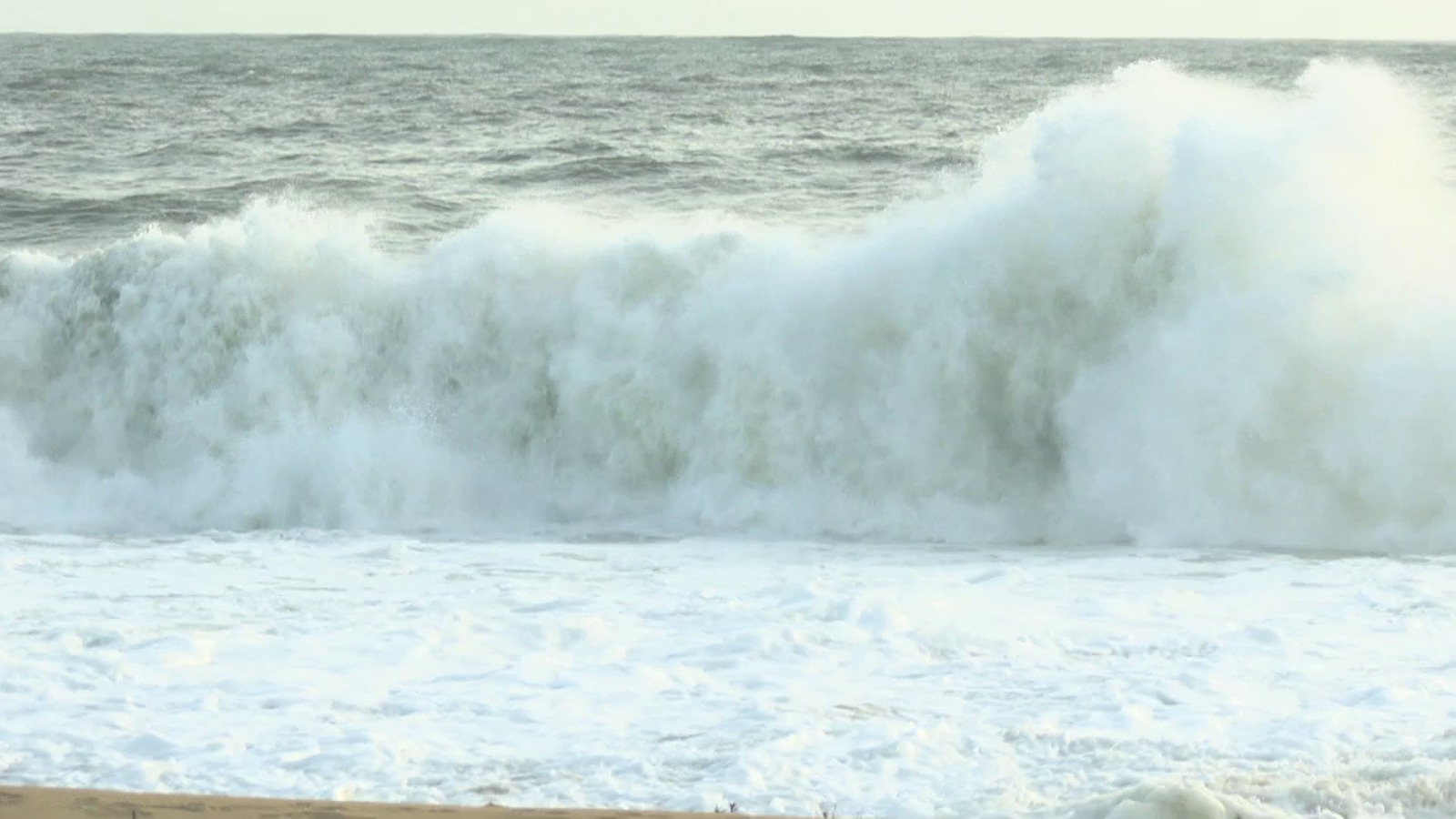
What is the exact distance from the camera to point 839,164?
18.8 m

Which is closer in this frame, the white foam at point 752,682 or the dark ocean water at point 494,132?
the white foam at point 752,682

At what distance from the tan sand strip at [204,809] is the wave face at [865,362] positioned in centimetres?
576

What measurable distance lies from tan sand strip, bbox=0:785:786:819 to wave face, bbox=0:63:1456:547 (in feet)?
18.9

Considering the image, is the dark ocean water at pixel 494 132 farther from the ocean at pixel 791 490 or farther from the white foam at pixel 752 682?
the white foam at pixel 752 682

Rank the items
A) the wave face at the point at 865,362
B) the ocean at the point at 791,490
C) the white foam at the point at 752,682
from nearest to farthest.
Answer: the white foam at the point at 752,682
the ocean at the point at 791,490
the wave face at the point at 865,362

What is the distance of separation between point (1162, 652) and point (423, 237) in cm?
974

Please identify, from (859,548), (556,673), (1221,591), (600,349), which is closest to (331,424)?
(600,349)

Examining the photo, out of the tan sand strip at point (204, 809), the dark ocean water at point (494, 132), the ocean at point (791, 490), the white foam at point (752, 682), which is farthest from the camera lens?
the dark ocean water at point (494, 132)

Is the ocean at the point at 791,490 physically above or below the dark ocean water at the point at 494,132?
below

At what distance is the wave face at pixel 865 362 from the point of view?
919 cm

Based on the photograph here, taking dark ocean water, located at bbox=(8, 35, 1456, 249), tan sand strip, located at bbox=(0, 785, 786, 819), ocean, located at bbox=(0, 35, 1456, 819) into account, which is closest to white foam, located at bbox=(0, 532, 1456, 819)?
ocean, located at bbox=(0, 35, 1456, 819)

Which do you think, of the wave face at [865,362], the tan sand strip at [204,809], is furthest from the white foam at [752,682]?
the wave face at [865,362]

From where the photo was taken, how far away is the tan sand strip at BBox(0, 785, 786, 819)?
11.1 feet

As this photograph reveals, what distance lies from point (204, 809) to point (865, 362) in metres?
7.28
